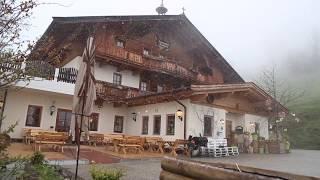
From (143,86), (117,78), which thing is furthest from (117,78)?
(143,86)

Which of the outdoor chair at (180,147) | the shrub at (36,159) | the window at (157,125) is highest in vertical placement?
the window at (157,125)

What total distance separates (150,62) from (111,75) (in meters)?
2.87

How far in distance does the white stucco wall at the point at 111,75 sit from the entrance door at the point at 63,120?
2852mm

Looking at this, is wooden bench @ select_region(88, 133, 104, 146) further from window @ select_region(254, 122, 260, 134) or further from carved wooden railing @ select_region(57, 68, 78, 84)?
window @ select_region(254, 122, 260, 134)

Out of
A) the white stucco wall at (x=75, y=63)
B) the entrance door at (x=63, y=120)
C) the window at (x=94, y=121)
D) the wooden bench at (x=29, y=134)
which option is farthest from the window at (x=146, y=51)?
the wooden bench at (x=29, y=134)

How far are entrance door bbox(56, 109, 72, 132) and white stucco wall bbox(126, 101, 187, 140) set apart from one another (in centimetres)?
406

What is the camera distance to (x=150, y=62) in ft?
72.7

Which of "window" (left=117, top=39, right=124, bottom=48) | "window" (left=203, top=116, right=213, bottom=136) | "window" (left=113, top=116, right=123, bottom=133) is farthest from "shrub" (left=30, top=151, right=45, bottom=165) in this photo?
"window" (left=117, top=39, right=124, bottom=48)

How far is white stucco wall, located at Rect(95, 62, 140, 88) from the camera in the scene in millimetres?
20448

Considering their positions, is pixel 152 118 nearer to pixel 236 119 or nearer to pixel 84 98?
pixel 236 119

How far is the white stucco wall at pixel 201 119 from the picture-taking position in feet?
56.2

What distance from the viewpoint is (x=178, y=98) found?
56.4 feet

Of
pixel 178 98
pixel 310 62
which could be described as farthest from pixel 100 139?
pixel 310 62

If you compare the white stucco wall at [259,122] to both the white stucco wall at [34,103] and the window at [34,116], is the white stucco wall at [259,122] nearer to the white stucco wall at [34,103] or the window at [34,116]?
the white stucco wall at [34,103]
